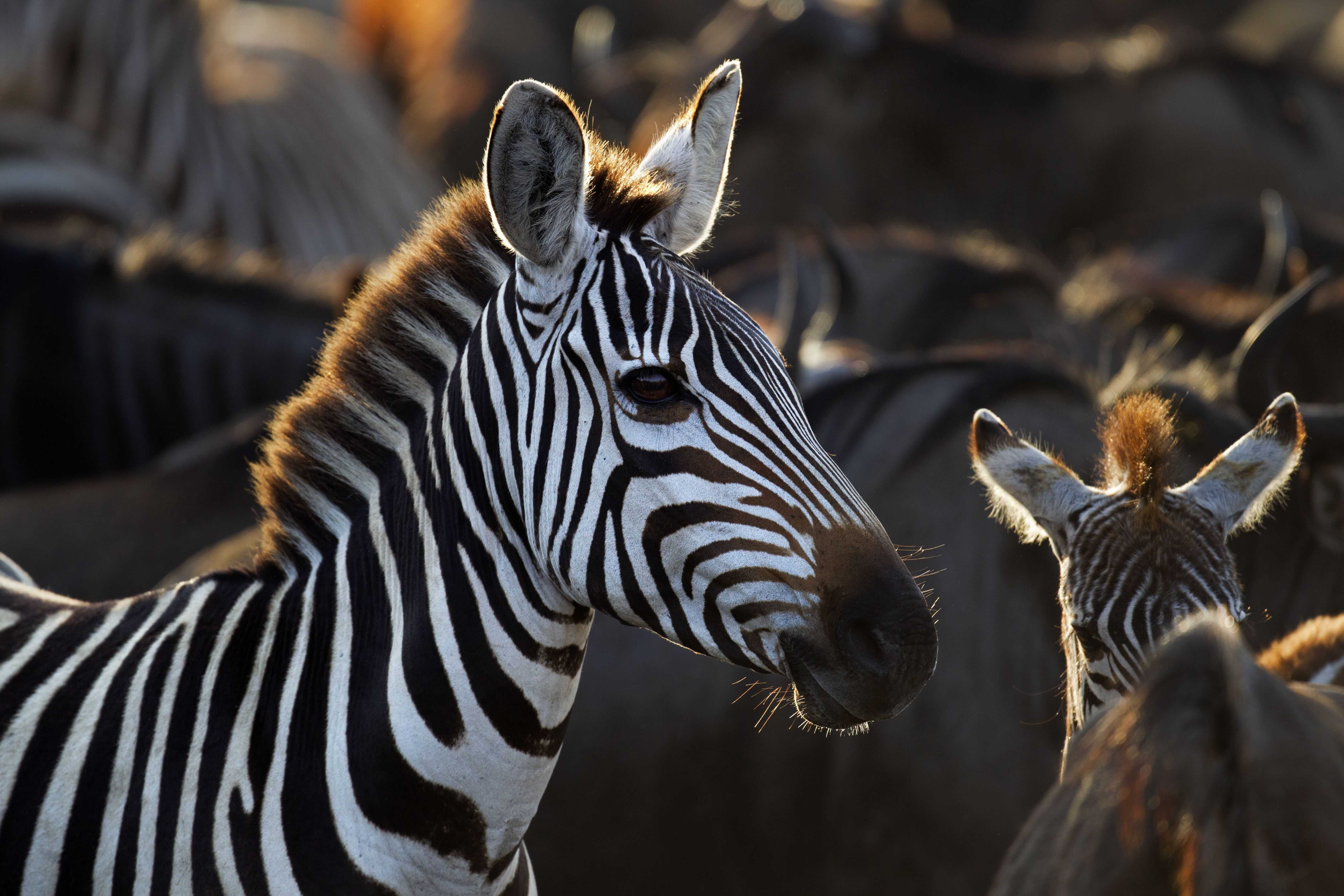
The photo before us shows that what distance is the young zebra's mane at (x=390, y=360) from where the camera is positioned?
2.51m

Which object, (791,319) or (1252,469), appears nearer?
(1252,469)

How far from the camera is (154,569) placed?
482 cm

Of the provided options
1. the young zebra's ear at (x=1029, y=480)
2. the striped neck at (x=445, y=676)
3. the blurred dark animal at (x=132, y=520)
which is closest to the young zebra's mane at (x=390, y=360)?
the striped neck at (x=445, y=676)

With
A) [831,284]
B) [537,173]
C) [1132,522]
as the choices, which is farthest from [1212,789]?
[831,284]

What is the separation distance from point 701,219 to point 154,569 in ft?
10.5

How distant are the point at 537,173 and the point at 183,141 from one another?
24.3 ft

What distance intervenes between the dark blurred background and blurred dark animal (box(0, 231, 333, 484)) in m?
0.02

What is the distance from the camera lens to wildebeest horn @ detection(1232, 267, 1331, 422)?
11.1 ft

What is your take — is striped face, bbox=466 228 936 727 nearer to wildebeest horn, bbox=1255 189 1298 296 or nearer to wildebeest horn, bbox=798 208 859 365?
wildebeest horn, bbox=798 208 859 365

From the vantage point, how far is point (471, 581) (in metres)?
2.38

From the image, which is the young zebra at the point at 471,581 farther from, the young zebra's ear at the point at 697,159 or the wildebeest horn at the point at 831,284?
the wildebeest horn at the point at 831,284

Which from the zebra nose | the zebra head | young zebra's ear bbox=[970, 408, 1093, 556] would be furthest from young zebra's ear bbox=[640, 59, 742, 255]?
the zebra nose

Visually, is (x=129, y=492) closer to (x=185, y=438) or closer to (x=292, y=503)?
(x=185, y=438)

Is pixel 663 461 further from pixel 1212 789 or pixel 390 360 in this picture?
pixel 1212 789
